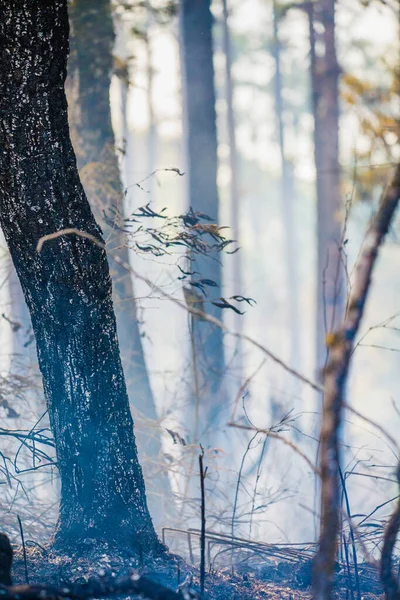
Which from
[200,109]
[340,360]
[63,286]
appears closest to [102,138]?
[200,109]

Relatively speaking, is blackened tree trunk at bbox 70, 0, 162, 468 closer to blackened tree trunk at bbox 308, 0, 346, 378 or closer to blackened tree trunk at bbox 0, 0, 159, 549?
blackened tree trunk at bbox 0, 0, 159, 549

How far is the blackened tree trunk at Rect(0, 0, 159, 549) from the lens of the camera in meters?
2.80

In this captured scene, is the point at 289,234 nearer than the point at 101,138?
No

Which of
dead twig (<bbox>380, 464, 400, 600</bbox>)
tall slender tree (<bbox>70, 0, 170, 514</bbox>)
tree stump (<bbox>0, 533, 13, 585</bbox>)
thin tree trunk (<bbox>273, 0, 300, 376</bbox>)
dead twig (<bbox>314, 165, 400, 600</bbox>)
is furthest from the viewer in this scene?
thin tree trunk (<bbox>273, 0, 300, 376</bbox>)

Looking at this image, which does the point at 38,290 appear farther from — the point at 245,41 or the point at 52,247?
the point at 245,41

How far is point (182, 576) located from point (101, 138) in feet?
15.1

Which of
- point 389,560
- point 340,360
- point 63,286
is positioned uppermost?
point 63,286

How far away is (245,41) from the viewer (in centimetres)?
2539

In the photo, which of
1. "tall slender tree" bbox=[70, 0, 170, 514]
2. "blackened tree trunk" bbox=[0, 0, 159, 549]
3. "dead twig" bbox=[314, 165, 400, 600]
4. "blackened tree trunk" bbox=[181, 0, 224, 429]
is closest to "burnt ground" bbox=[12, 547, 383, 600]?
"blackened tree trunk" bbox=[0, 0, 159, 549]

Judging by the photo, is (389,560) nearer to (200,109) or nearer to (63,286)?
(63,286)

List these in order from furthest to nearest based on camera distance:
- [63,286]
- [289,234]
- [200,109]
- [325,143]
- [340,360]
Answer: [289,234] → [325,143] → [200,109] → [63,286] → [340,360]

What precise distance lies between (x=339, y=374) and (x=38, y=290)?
1.76 m

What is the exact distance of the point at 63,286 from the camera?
2.95 metres

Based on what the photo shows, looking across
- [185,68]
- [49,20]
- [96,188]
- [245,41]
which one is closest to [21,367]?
[96,188]
